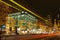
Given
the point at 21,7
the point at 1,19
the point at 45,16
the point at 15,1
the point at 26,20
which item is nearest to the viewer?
the point at 1,19

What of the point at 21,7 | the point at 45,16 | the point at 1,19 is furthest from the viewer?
the point at 45,16

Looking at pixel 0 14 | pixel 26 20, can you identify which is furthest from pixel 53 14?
pixel 0 14

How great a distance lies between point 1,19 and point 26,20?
4218 centimetres

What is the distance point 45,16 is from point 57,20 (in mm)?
10328

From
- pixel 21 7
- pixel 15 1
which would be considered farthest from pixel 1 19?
pixel 21 7

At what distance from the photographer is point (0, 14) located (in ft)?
61.5

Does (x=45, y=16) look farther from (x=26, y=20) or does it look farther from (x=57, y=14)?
(x=26, y=20)

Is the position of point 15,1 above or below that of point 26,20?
above

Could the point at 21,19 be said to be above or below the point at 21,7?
below

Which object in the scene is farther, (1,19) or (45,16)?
(45,16)

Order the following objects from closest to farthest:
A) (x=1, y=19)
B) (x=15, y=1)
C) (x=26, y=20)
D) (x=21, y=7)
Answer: (x=1, y=19)
(x=15, y=1)
(x=21, y=7)
(x=26, y=20)

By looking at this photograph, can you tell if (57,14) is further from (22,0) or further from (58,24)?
Answer: (22,0)

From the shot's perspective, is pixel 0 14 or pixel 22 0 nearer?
pixel 0 14

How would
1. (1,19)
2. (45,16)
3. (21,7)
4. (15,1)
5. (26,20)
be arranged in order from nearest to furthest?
(1,19) → (15,1) → (21,7) → (26,20) → (45,16)
